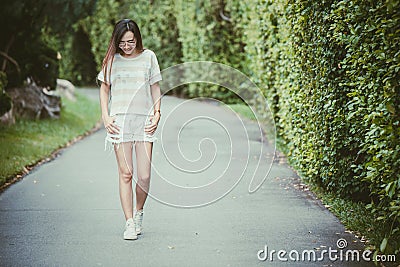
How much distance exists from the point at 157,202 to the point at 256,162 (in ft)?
10.9

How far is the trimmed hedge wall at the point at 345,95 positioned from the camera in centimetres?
548

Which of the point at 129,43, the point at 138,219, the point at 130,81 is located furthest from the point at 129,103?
the point at 138,219

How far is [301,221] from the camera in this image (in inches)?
288

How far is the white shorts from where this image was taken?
257 inches

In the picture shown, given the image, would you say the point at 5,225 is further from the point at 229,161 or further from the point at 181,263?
the point at 229,161

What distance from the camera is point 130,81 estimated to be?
21.5 ft

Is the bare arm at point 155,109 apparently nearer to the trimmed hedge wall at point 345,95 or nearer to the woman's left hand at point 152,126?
the woman's left hand at point 152,126

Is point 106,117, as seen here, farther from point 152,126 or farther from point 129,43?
point 129,43

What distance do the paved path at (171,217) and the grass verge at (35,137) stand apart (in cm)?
33

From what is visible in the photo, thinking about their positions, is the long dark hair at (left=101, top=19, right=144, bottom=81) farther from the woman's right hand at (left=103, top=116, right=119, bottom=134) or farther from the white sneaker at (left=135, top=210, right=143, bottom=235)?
the white sneaker at (left=135, top=210, right=143, bottom=235)

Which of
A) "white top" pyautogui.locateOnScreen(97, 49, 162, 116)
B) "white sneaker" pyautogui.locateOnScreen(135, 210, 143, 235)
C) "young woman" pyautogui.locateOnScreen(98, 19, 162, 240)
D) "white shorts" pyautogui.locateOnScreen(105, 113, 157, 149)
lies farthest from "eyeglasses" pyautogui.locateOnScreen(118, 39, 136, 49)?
"white sneaker" pyautogui.locateOnScreen(135, 210, 143, 235)

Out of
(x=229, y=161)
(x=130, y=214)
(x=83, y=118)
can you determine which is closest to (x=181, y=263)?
(x=130, y=214)

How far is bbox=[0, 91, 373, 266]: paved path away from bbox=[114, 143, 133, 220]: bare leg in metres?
0.32

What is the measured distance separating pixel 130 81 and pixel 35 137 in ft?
26.9
